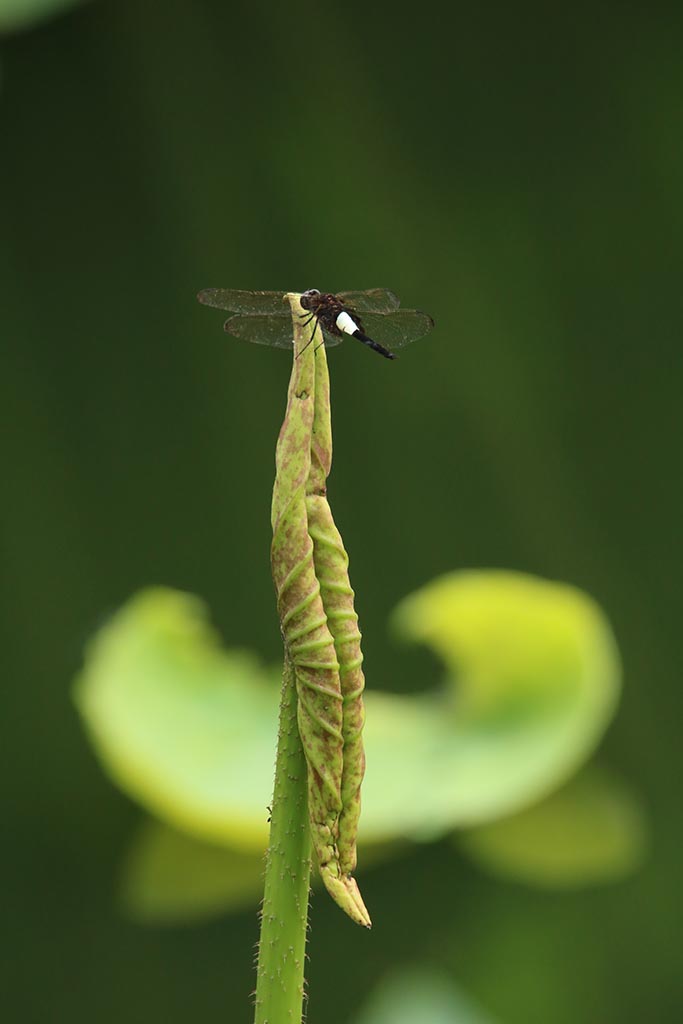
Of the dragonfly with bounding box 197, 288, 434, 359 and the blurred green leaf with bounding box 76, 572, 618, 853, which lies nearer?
the dragonfly with bounding box 197, 288, 434, 359

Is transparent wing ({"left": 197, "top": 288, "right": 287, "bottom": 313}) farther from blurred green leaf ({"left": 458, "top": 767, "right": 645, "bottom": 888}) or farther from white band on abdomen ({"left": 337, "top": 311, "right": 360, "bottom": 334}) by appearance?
blurred green leaf ({"left": 458, "top": 767, "right": 645, "bottom": 888})

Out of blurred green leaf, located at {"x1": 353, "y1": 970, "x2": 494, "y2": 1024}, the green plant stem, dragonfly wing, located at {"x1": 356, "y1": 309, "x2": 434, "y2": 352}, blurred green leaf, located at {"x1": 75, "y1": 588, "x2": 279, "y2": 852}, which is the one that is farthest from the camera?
blurred green leaf, located at {"x1": 75, "y1": 588, "x2": 279, "y2": 852}

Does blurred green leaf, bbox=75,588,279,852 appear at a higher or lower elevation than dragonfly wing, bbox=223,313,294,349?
lower

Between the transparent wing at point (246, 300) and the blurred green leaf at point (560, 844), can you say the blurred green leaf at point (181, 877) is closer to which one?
the blurred green leaf at point (560, 844)

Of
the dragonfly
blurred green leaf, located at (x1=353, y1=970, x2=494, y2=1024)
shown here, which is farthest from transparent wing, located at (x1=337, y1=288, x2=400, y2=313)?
blurred green leaf, located at (x1=353, y1=970, x2=494, y2=1024)

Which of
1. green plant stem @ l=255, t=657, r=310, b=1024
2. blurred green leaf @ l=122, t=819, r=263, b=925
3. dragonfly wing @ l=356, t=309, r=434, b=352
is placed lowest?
blurred green leaf @ l=122, t=819, r=263, b=925

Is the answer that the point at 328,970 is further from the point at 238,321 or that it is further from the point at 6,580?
the point at 238,321

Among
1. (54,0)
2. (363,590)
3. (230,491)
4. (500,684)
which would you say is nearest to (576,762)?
(500,684)

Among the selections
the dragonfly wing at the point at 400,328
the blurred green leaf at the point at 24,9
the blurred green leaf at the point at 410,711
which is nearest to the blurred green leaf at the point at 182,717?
the blurred green leaf at the point at 410,711
